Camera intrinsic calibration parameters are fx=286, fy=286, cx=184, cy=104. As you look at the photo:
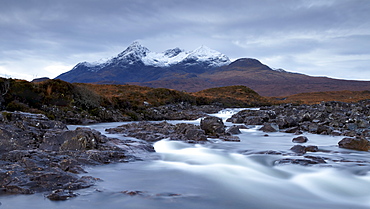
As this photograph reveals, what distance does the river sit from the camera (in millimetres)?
5434

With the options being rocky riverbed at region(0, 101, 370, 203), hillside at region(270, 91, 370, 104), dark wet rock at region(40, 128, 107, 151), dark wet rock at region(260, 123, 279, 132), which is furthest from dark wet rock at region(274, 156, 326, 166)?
hillside at region(270, 91, 370, 104)

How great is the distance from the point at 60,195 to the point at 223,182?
4050 mm

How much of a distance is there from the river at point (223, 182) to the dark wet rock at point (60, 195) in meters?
0.10

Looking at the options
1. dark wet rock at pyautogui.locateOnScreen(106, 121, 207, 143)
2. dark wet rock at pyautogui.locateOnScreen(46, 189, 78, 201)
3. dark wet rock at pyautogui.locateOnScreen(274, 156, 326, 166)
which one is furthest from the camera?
dark wet rock at pyautogui.locateOnScreen(106, 121, 207, 143)

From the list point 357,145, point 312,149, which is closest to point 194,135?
point 312,149

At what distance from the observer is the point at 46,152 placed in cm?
775

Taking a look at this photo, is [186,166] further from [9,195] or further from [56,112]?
[56,112]

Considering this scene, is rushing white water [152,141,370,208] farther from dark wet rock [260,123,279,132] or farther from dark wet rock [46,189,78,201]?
dark wet rock [260,123,279,132]

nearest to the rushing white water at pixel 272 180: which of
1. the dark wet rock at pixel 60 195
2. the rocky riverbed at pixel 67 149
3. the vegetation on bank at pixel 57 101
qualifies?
the rocky riverbed at pixel 67 149

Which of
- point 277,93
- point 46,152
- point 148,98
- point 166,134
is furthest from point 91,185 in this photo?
point 277,93

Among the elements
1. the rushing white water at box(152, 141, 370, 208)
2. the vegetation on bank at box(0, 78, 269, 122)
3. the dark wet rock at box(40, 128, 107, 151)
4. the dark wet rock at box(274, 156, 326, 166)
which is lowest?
the rushing white water at box(152, 141, 370, 208)

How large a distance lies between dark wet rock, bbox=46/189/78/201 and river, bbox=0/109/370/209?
0.10 m

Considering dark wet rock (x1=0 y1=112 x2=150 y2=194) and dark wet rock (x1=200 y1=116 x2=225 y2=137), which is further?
dark wet rock (x1=200 y1=116 x2=225 y2=137)

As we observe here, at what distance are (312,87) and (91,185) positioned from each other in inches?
6161
